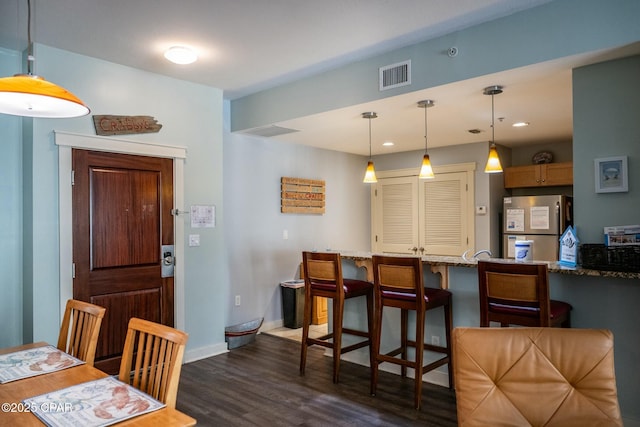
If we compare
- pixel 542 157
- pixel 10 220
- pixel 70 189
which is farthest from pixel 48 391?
pixel 542 157

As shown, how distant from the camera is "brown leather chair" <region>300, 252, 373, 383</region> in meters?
3.44

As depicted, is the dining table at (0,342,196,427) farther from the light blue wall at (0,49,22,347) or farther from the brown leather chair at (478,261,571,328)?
the light blue wall at (0,49,22,347)

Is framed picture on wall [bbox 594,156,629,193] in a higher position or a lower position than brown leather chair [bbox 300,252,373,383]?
higher

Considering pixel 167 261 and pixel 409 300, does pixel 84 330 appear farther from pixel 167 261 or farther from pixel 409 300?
pixel 409 300

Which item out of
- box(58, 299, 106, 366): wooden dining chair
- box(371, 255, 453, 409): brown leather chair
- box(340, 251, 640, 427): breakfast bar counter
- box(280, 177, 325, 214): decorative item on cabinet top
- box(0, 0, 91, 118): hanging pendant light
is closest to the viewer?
box(0, 0, 91, 118): hanging pendant light

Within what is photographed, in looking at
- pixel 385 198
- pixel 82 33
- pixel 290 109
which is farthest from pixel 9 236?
pixel 385 198

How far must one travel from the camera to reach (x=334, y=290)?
3.48 metres

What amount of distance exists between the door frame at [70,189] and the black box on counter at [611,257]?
10.6 ft

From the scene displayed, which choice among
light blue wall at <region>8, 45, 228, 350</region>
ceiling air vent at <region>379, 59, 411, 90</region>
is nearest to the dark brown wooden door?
light blue wall at <region>8, 45, 228, 350</region>

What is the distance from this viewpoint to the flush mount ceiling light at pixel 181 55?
10.8ft

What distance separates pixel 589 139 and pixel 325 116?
2.16 meters

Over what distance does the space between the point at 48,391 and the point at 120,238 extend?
87.3 inches

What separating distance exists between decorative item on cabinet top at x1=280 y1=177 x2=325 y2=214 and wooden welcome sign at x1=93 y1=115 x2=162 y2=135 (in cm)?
196

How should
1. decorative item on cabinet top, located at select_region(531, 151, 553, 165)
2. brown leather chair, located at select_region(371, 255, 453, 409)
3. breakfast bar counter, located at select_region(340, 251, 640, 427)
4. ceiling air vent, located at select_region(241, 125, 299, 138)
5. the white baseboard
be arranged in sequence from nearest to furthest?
breakfast bar counter, located at select_region(340, 251, 640, 427), brown leather chair, located at select_region(371, 255, 453, 409), the white baseboard, ceiling air vent, located at select_region(241, 125, 299, 138), decorative item on cabinet top, located at select_region(531, 151, 553, 165)
